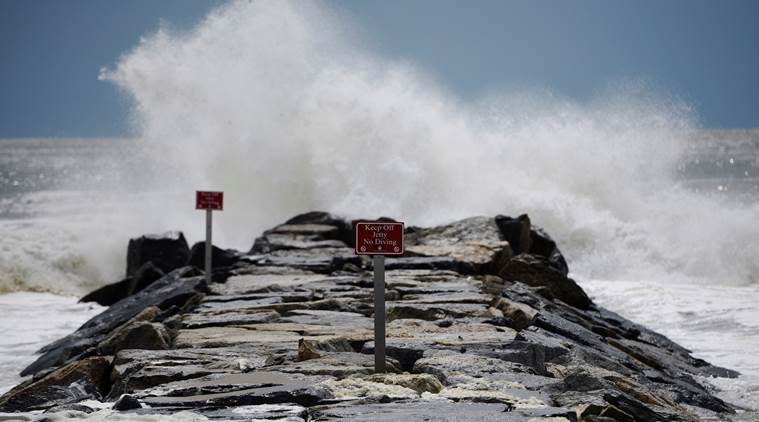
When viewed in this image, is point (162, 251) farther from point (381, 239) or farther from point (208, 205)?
point (381, 239)

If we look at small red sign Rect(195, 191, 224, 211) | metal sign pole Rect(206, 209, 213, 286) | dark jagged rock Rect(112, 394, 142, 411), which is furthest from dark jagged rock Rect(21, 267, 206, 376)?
dark jagged rock Rect(112, 394, 142, 411)

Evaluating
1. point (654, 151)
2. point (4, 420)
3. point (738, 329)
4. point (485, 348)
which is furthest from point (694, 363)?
point (654, 151)

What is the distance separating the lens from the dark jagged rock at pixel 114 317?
730cm

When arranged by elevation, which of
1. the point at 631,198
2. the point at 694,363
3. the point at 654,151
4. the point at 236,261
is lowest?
the point at 694,363

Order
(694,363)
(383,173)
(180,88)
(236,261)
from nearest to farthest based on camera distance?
(694,363)
(236,261)
(383,173)
(180,88)

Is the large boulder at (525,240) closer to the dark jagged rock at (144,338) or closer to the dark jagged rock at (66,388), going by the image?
the dark jagged rock at (144,338)

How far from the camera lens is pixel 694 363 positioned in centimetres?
780

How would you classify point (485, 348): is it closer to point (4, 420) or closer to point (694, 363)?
point (4, 420)

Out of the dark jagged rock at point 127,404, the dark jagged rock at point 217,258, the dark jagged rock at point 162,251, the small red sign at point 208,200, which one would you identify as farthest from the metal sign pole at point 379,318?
the dark jagged rock at point 162,251

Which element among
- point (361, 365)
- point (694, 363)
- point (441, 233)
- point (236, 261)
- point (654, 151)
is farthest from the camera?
point (654, 151)

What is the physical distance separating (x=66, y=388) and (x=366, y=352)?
4.82 feet

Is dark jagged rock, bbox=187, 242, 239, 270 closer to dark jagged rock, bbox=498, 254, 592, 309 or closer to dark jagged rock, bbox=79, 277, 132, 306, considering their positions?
dark jagged rock, bbox=79, 277, 132, 306

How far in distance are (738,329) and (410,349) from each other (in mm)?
5319

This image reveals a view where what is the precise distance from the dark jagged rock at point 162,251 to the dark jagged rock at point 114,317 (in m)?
2.93
